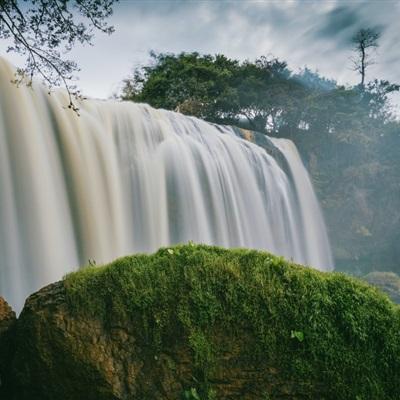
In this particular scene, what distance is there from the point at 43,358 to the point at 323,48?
88.6 ft

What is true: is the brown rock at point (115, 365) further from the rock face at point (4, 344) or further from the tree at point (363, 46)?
the tree at point (363, 46)

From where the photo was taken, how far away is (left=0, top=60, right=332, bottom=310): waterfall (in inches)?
267

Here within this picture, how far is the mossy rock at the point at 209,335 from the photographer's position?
2.76 metres

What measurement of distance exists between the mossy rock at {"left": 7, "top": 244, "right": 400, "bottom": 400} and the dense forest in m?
16.7

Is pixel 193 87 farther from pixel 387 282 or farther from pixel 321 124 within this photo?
pixel 387 282

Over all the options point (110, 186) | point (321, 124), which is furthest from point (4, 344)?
point (321, 124)

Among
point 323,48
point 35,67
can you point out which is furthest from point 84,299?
point 323,48

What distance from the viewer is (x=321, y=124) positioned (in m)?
21.6

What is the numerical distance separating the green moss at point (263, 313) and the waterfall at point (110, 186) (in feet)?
13.7

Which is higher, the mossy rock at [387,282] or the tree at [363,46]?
the tree at [363,46]

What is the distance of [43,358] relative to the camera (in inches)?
117

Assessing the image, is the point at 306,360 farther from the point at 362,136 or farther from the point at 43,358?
the point at 362,136

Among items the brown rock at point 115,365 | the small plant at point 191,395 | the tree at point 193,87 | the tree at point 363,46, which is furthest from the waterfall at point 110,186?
the tree at point 363,46

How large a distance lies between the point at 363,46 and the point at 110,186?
2590 centimetres
